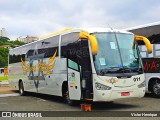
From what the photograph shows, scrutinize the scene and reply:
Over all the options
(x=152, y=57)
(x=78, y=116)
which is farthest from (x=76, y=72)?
(x=152, y=57)

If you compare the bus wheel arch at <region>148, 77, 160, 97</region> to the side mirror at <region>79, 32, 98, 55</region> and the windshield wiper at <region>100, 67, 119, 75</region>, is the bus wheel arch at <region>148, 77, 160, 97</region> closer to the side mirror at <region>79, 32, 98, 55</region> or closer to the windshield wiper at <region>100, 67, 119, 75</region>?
the windshield wiper at <region>100, 67, 119, 75</region>

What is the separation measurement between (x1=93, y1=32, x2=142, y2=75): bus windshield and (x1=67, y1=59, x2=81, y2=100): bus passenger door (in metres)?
1.20

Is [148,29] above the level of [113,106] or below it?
above

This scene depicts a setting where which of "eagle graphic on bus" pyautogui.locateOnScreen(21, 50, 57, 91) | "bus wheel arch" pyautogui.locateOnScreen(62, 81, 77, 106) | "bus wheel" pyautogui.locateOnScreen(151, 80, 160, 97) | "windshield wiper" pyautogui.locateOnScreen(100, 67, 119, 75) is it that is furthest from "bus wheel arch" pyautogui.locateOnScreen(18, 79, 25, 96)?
"windshield wiper" pyautogui.locateOnScreen(100, 67, 119, 75)

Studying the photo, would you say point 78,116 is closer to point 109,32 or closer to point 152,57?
point 109,32

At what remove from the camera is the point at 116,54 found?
12266 millimetres

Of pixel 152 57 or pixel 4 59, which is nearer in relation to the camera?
pixel 152 57

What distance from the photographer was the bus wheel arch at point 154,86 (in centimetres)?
1581

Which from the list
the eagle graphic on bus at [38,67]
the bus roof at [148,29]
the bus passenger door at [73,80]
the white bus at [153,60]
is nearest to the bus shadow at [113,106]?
the bus passenger door at [73,80]

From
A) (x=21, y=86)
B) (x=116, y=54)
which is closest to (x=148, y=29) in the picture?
(x=116, y=54)

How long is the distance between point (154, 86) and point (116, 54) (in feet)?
15.2

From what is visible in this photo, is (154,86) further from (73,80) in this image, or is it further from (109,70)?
(109,70)

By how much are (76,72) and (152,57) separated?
15.6ft

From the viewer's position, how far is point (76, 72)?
12.9 metres
